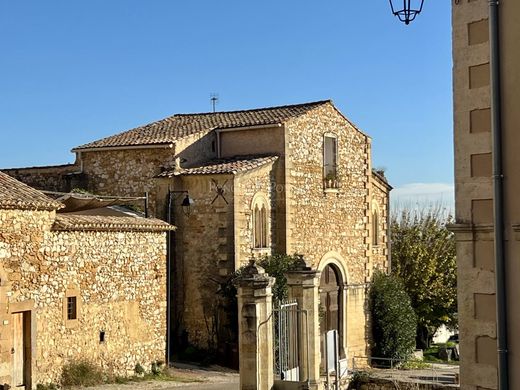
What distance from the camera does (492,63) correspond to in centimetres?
842

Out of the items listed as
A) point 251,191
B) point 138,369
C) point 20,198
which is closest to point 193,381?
point 138,369

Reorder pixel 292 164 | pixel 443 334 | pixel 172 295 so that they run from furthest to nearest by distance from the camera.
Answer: pixel 443 334 → pixel 292 164 → pixel 172 295

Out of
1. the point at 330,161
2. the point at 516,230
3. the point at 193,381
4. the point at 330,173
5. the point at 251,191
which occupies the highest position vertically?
the point at 330,161

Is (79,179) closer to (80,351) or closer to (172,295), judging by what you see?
(172,295)

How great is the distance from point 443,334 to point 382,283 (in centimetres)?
1085

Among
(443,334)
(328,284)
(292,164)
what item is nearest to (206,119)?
(292,164)

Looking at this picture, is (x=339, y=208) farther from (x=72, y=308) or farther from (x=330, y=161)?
(x=72, y=308)

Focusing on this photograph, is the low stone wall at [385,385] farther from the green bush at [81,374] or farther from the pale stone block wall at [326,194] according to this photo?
the pale stone block wall at [326,194]

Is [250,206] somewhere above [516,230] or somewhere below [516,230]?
above

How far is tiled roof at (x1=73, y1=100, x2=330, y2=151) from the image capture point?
26.7 m

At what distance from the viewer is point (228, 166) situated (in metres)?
25.3

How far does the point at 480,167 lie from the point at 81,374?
12851 mm

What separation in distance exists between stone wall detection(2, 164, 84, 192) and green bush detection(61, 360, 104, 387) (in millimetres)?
9015

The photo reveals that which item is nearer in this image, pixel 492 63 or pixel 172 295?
pixel 492 63
